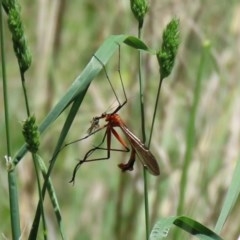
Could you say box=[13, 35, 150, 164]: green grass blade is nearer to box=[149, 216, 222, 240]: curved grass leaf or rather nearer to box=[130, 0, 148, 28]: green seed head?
box=[130, 0, 148, 28]: green seed head

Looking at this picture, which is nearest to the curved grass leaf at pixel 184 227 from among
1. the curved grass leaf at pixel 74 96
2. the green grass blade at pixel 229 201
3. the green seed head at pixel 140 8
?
the green grass blade at pixel 229 201

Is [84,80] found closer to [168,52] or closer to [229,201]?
[168,52]

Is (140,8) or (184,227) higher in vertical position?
(140,8)

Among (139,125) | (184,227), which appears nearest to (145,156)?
(184,227)

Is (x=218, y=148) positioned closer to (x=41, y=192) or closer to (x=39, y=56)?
(x=39, y=56)

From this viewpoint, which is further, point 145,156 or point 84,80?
point 145,156

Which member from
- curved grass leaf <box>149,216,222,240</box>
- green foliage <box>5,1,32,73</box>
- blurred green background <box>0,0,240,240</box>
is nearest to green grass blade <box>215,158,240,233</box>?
curved grass leaf <box>149,216,222,240</box>
